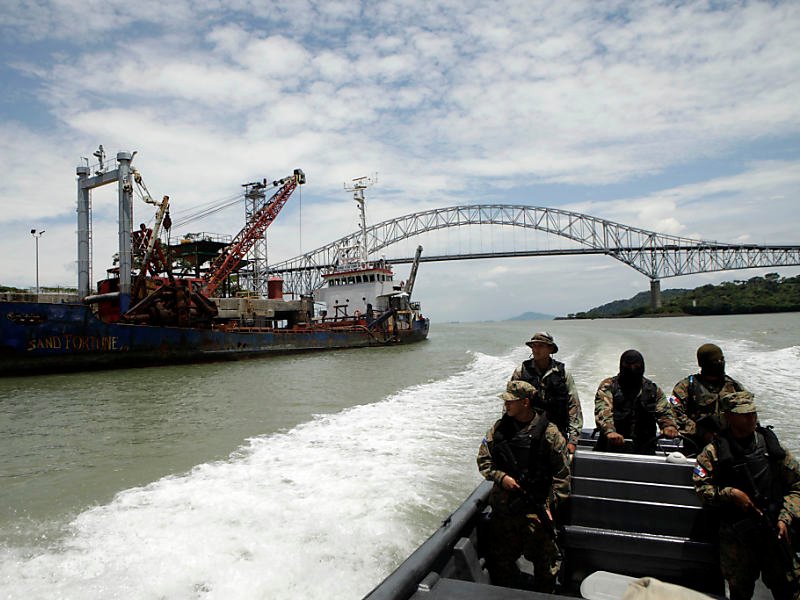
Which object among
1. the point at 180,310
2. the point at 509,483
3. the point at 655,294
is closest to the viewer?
the point at 509,483

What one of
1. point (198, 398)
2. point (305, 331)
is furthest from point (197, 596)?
point (305, 331)

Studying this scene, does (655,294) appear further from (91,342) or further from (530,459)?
(530,459)

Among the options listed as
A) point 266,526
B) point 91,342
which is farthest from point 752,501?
point 91,342

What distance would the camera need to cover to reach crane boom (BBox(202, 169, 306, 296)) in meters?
41.7

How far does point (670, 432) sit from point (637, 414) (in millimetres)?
343

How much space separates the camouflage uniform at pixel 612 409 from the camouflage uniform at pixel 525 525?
1.50 m

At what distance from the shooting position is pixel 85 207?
30.0 metres

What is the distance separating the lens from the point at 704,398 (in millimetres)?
4848

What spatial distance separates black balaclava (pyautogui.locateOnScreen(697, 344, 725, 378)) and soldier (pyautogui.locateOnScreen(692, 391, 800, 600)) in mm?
1345

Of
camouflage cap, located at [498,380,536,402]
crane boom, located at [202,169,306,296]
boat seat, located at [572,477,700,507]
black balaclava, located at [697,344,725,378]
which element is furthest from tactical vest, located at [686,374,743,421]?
crane boom, located at [202,169,306,296]

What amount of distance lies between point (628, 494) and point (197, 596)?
3.61 metres

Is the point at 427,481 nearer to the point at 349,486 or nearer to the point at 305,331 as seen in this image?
the point at 349,486

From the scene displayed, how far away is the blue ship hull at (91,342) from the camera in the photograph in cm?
2183

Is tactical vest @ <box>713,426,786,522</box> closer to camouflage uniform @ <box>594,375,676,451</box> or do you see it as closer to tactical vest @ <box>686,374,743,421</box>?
tactical vest @ <box>686,374,743,421</box>
